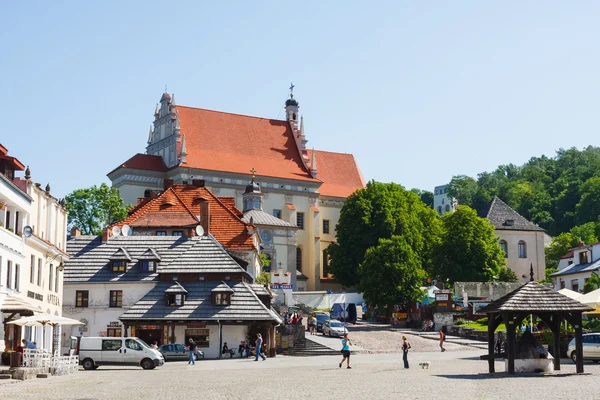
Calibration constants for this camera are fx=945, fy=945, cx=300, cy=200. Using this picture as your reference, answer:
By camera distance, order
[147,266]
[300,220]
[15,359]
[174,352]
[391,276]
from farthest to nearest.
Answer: [300,220] < [391,276] < [147,266] < [174,352] < [15,359]

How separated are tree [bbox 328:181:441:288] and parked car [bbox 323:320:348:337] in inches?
1282

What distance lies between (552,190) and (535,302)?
132 metres

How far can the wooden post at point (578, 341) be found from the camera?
109ft

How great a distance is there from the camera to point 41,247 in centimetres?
4641

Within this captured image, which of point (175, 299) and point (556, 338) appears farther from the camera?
point (175, 299)

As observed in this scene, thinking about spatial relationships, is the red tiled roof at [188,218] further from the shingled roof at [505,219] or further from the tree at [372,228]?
the shingled roof at [505,219]

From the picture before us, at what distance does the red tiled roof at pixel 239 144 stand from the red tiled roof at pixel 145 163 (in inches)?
142

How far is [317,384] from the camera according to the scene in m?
30.6

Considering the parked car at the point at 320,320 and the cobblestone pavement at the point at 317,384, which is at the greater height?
the parked car at the point at 320,320

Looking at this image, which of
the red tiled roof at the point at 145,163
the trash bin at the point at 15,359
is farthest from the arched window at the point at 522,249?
the trash bin at the point at 15,359

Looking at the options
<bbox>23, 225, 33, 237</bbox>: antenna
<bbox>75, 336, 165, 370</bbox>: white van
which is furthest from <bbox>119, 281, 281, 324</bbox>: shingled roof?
<bbox>23, 225, 33, 237</bbox>: antenna

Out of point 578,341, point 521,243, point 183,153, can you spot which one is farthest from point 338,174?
point 578,341

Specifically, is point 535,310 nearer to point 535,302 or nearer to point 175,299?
point 535,302

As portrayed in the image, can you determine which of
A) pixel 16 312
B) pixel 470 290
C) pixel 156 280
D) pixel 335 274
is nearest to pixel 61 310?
pixel 156 280
